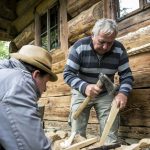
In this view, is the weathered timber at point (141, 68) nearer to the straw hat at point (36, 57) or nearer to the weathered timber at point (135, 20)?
the weathered timber at point (135, 20)

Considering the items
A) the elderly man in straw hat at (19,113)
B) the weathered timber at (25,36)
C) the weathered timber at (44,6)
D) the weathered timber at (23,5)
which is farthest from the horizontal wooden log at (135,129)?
the weathered timber at (25,36)

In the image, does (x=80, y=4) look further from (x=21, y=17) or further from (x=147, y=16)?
(x=21, y=17)

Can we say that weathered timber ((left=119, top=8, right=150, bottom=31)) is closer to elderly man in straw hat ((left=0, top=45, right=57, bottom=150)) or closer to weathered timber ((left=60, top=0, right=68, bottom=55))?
weathered timber ((left=60, top=0, right=68, bottom=55))

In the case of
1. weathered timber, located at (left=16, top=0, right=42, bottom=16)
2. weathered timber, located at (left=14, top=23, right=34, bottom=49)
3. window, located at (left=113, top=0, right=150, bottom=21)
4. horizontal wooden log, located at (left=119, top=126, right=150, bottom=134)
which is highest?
weathered timber, located at (left=16, top=0, right=42, bottom=16)

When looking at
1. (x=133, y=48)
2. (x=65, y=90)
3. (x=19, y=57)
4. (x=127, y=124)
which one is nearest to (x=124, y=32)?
(x=133, y=48)

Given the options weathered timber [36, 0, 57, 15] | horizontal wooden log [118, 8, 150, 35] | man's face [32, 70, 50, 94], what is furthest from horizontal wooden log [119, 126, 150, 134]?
weathered timber [36, 0, 57, 15]

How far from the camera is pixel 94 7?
A: 210 inches

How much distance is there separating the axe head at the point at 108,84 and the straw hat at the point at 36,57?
1.41 metres

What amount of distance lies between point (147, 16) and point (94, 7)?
4.05ft

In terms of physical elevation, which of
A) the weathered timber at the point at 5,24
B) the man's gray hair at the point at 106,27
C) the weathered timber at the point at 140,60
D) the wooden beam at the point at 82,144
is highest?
the weathered timber at the point at 5,24

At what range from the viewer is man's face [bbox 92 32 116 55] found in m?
3.63

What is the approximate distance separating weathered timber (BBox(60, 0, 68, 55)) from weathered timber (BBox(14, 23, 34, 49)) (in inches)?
68.3

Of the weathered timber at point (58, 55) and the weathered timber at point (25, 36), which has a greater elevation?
the weathered timber at point (25, 36)

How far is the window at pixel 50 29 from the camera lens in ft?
23.2
